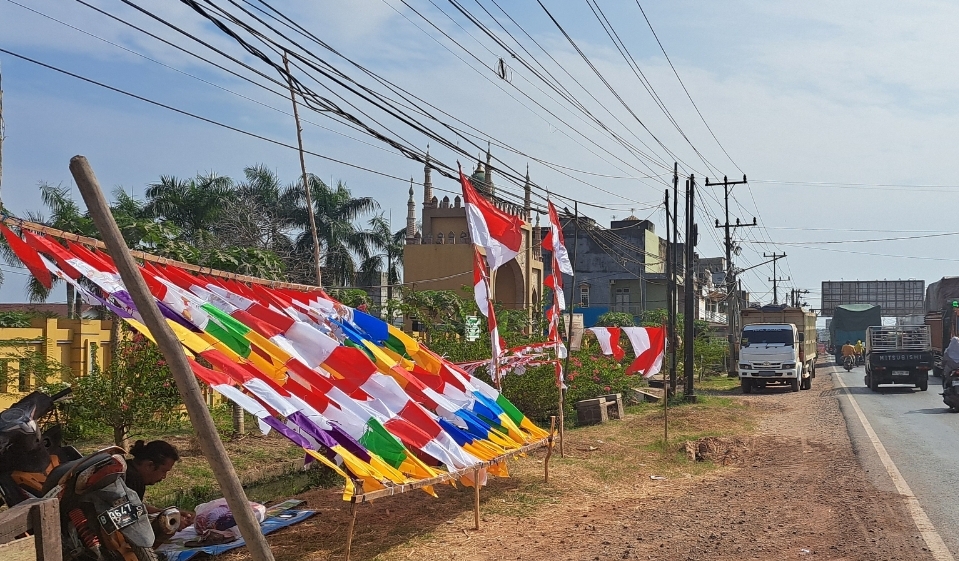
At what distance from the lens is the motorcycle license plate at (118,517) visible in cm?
507

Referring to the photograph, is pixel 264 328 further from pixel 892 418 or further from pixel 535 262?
pixel 535 262

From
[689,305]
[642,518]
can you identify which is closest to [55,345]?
[642,518]

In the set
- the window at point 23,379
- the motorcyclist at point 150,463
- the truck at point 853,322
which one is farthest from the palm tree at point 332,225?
the truck at point 853,322

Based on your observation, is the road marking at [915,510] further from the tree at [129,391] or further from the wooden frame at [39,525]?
the tree at [129,391]

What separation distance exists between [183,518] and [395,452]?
206cm

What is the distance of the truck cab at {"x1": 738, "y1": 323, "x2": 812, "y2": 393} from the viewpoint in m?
30.7

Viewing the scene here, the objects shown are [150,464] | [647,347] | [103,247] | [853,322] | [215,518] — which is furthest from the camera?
[853,322]

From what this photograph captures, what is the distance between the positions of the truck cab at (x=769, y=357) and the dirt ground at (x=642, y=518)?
54.8 feet

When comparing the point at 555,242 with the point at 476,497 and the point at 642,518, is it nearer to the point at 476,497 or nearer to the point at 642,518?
the point at 642,518

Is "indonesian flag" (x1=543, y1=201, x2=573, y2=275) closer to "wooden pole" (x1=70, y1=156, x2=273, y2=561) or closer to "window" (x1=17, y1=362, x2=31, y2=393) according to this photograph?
"window" (x1=17, y1=362, x2=31, y2=393)

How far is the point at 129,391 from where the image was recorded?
12.6m

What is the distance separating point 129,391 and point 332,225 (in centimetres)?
2292

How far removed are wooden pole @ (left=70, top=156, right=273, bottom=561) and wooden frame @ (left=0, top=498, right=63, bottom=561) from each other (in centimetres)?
70

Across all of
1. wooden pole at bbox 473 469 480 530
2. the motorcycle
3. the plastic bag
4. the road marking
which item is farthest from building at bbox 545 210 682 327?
the motorcycle
